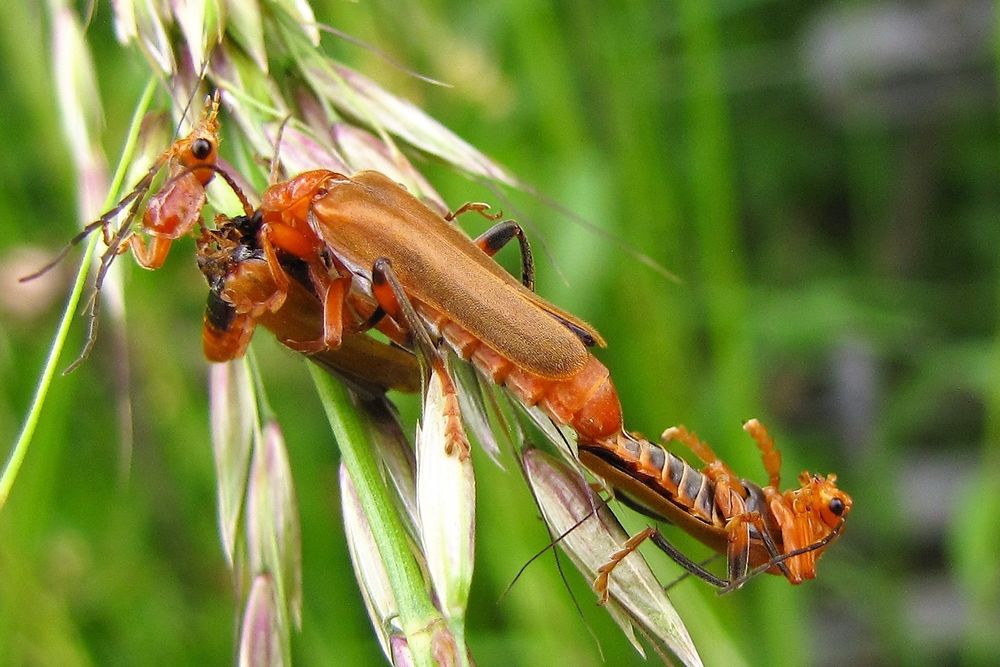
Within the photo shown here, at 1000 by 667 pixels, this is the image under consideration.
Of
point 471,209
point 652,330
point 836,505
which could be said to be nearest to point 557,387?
point 471,209

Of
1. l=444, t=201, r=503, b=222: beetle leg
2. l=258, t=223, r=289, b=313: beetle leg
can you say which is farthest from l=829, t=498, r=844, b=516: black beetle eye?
l=258, t=223, r=289, b=313: beetle leg

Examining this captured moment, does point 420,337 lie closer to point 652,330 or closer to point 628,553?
point 628,553

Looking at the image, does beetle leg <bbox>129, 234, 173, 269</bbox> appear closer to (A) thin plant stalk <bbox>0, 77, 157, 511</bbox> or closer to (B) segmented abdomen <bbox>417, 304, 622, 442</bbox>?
(A) thin plant stalk <bbox>0, 77, 157, 511</bbox>

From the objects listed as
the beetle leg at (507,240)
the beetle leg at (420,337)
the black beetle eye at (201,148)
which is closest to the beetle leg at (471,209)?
the beetle leg at (507,240)

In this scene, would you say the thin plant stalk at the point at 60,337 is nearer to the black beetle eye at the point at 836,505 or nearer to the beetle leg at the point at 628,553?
the beetle leg at the point at 628,553

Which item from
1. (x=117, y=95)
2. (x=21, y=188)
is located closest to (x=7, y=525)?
(x=21, y=188)

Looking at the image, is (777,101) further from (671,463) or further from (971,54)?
(671,463)
